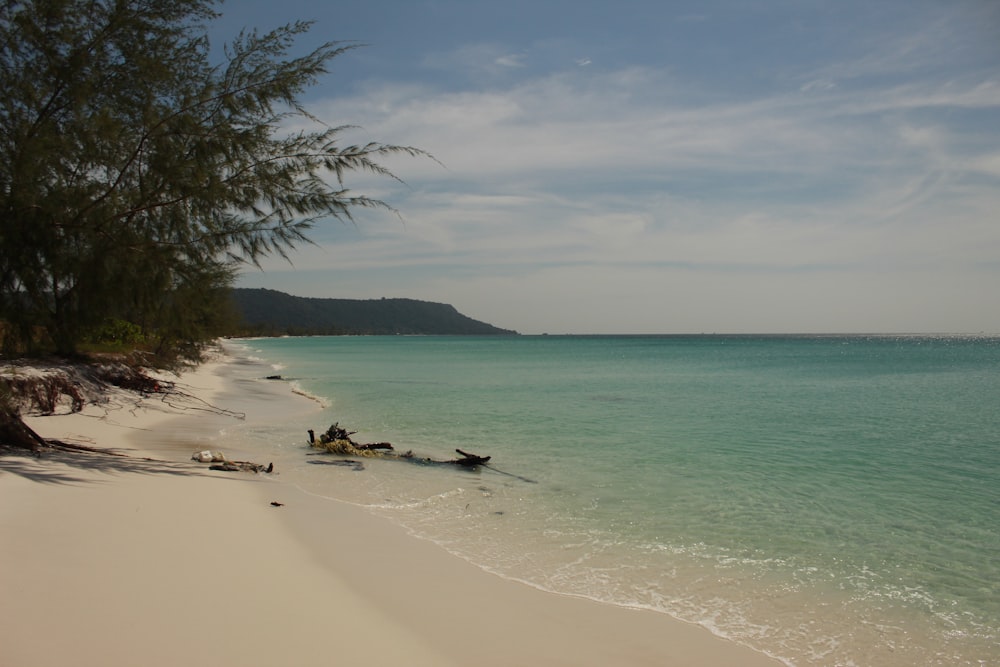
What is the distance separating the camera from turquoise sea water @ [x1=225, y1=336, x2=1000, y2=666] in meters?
5.29

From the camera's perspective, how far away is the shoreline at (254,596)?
368cm

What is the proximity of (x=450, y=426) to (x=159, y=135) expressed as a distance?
1019 centimetres

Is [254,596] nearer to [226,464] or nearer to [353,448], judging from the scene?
[226,464]

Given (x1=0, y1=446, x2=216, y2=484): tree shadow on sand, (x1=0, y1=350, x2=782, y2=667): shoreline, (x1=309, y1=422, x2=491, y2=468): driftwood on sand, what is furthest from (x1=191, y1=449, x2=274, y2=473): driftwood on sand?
(x1=0, y1=350, x2=782, y2=667): shoreline

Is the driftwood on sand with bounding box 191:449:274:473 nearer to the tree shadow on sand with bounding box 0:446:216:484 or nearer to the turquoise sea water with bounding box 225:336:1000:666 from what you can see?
the tree shadow on sand with bounding box 0:446:216:484

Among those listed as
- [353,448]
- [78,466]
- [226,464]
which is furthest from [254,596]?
[353,448]

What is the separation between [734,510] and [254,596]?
648 cm

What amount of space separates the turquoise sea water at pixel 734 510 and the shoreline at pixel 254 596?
596 mm

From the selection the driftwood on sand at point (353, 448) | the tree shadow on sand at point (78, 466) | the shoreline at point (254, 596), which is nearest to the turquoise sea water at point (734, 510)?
the driftwood on sand at point (353, 448)

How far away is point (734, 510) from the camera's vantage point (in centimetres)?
851

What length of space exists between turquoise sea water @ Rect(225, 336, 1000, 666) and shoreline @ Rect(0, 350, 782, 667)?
1.95ft

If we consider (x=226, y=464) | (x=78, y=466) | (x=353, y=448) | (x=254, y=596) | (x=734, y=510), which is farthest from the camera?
(x=353, y=448)

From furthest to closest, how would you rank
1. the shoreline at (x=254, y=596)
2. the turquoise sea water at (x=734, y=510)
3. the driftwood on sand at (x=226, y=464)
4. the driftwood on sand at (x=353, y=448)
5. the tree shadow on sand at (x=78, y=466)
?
the driftwood on sand at (x=353, y=448) < the driftwood on sand at (x=226, y=464) < the tree shadow on sand at (x=78, y=466) < the turquoise sea water at (x=734, y=510) < the shoreline at (x=254, y=596)

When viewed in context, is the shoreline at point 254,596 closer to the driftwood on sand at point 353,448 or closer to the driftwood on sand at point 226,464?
the driftwood on sand at point 226,464
